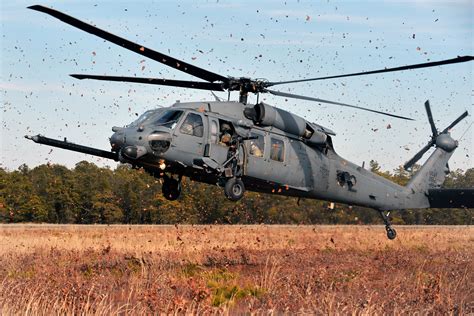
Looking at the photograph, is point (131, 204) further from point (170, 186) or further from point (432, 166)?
point (170, 186)

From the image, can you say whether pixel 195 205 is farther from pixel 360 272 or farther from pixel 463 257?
pixel 360 272

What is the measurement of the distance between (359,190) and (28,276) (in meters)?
9.77

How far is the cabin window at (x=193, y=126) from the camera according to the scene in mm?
17828

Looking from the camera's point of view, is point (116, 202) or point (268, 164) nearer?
point (268, 164)

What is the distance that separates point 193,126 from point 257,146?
1.89m

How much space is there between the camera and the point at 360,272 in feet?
62.1

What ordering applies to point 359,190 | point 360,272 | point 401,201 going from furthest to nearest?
point 401,201 → point 359,190 → point 360,272

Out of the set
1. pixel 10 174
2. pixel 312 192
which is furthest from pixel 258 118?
pixel 10 174

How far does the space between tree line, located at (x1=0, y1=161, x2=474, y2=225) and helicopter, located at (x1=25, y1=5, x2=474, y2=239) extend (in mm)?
40042

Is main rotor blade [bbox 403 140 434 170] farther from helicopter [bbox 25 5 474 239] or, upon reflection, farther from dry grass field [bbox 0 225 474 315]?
helicopter [bbox 25 5 474 239]

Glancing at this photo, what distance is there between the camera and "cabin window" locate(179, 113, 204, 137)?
702 inches

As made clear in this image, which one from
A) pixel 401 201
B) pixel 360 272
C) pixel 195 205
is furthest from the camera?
pixel 195 205

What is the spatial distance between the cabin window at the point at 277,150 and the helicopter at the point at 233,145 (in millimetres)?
26

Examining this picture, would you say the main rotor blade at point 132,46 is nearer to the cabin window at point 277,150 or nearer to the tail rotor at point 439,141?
the cabin window at point 277,150
